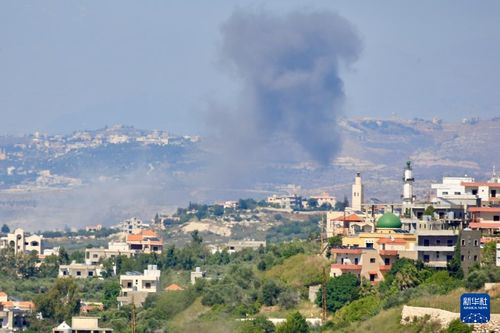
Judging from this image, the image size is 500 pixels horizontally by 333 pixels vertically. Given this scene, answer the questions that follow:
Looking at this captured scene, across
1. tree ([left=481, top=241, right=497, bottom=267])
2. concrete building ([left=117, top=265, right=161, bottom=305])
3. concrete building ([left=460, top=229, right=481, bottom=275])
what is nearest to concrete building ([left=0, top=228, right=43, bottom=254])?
concrete building ([left=117, top=265, right=161, bottom=305])

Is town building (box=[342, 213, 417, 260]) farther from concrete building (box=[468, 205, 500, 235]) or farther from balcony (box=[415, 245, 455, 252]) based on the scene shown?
concrete building (box=[468, 205, 500, 235])

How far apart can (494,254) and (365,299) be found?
14.4 feet

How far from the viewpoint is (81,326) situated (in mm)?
75250

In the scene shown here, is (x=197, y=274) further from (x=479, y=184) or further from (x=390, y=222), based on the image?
(x=390, y=222)

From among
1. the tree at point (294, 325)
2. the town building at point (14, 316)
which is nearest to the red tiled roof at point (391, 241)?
the tree at point (294, 325)

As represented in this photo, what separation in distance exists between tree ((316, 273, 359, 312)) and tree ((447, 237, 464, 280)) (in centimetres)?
353

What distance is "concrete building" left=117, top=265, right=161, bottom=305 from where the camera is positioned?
285 feet

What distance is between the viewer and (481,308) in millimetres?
42312

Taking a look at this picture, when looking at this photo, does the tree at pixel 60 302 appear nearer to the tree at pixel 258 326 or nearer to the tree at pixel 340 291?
the tree at pixel 340 291

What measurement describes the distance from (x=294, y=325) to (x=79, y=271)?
135ft

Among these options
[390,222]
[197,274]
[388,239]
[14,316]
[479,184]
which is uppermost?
[479,184]

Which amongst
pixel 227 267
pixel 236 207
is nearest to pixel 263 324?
pixel 227 267

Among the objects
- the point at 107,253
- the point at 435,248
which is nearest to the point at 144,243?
the point at 107,253

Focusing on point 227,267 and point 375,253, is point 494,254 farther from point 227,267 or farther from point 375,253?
point 227,267
